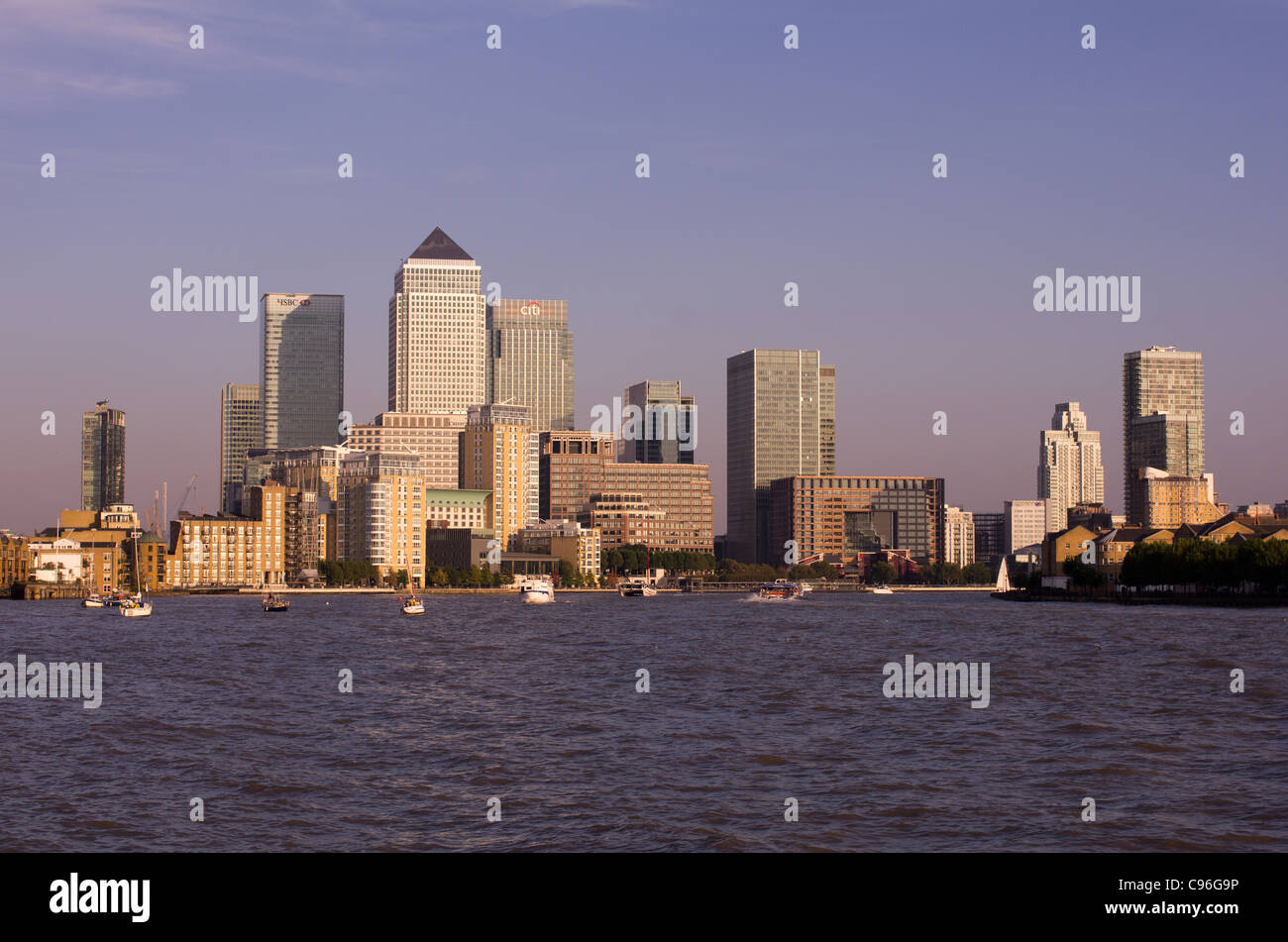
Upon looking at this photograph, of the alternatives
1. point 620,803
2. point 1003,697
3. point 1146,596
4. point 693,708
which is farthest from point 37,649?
point 1146,596

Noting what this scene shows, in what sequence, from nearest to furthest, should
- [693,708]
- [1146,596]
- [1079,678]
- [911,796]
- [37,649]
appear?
[911,796] < [693,708] < [1079,678] < [37,649] < [1146,596]
